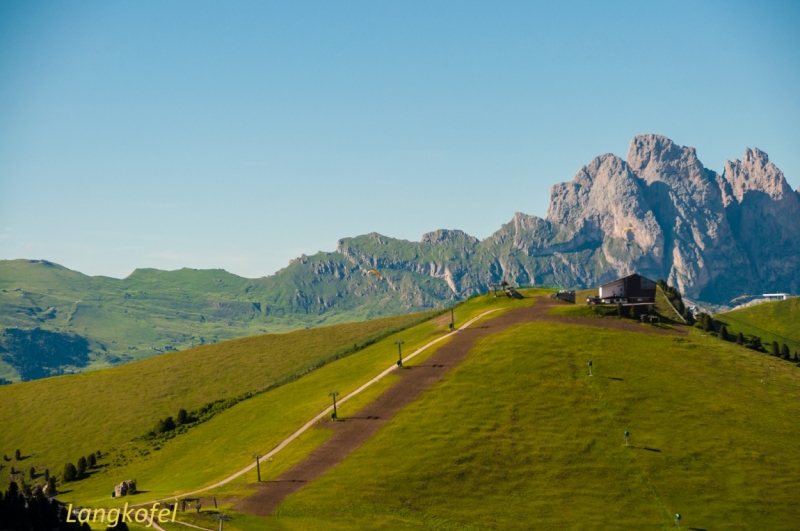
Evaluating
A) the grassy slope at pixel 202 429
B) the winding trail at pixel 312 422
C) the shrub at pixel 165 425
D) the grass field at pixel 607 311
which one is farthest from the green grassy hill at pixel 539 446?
the grass field at pixel 607 311

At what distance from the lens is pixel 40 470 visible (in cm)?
15325

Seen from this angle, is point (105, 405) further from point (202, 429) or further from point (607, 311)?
point (607, 311)

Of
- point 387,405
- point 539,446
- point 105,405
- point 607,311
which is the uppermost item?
point 607,311

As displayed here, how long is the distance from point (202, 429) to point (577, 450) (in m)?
75.7

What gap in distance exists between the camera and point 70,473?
468 ft

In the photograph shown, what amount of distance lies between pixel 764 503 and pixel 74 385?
163 metres

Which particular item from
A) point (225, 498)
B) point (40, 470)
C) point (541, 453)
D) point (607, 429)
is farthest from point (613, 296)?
point (40, 470)

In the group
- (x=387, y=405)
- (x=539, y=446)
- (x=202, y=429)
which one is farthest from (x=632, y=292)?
(x=202, y=429)

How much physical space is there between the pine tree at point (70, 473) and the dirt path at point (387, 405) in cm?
4866

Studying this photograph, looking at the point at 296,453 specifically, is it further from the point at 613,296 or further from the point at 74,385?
the point at 74,385

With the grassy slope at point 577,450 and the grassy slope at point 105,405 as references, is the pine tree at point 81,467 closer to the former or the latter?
the grassy slope at point 105,405

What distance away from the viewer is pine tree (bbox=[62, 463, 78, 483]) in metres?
142

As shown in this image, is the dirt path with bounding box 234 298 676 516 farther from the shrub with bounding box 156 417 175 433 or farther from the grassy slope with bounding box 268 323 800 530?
the shrub with bounding box 156 417 175 433

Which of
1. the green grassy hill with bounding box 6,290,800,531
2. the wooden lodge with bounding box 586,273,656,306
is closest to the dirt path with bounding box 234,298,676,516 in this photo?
the green grassy hill with bounding box 6,290,800,531
